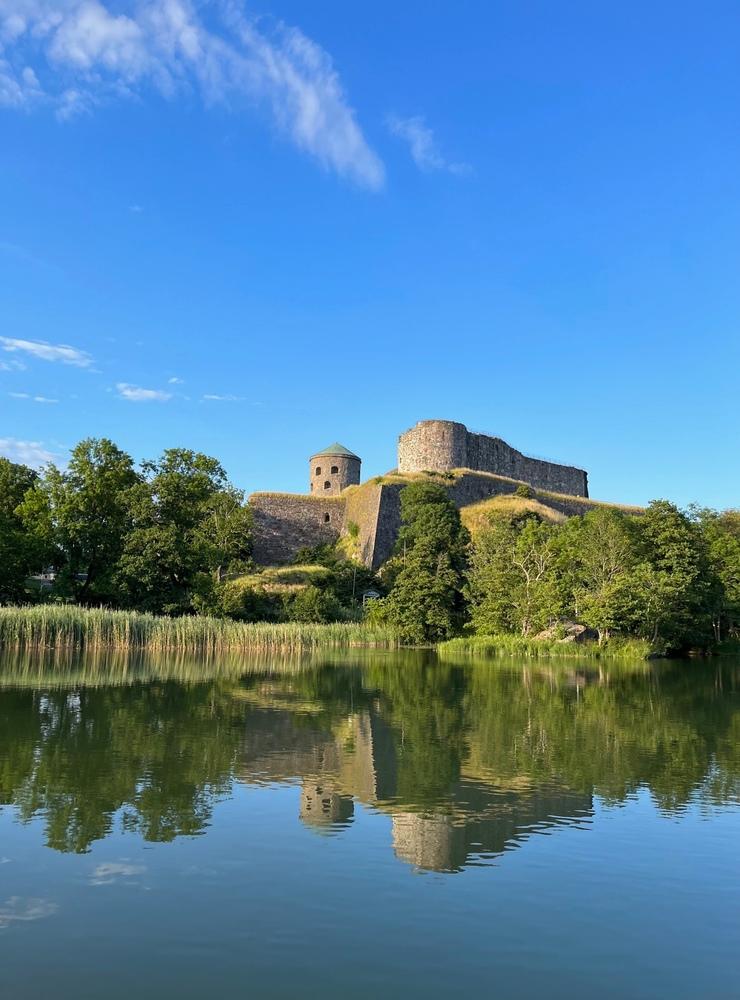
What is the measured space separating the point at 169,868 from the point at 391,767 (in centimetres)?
379

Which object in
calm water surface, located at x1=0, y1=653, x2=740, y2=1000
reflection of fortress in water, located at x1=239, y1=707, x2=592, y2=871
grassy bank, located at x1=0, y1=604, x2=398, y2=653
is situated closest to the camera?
calm water surface, located at x1=0, y1=653, x2=740, y2=1000

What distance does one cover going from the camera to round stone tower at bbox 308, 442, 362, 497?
176 ft

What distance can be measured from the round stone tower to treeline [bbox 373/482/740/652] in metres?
14.5

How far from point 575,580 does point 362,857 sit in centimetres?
2731

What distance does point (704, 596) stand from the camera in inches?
1283

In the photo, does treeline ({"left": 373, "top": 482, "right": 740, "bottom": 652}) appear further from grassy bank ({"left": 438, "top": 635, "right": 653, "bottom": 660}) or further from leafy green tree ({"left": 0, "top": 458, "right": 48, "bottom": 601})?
leafy green tree ({"left": 0, "top": 458, "right": 48, "bottom": 601})

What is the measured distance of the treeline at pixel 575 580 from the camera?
97.6ft

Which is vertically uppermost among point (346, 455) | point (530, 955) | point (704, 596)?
point (346, 455)

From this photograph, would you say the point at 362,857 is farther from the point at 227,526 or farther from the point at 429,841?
the point at 227,526

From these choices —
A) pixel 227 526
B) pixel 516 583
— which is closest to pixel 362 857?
A: pixel 516 583

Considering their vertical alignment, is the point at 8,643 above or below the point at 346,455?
below

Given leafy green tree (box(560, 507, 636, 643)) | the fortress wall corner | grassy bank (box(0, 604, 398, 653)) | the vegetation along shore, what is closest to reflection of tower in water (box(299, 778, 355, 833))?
grassy bank (box(0, 604, 398, 653))

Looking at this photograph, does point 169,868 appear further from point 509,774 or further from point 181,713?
point 181,713

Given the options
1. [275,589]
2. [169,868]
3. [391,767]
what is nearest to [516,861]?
[169,868]
